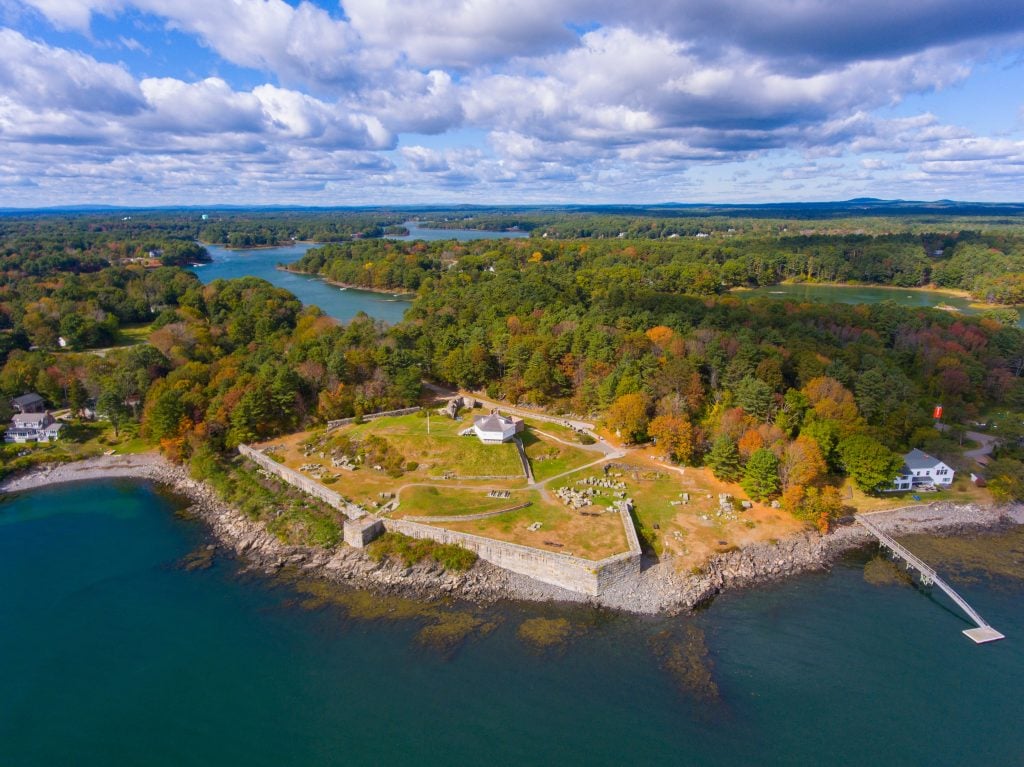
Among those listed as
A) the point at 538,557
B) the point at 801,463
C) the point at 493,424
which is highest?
the point at 493,424

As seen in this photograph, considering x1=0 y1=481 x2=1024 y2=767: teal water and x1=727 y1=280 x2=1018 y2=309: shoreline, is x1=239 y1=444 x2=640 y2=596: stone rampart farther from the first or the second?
x1=727 y1=280 x2=1018 y2=309: shoreline

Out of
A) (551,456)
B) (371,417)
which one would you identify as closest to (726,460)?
(551,456)

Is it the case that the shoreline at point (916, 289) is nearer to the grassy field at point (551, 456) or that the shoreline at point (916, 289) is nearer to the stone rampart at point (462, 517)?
the grassy field at point (551, 456)

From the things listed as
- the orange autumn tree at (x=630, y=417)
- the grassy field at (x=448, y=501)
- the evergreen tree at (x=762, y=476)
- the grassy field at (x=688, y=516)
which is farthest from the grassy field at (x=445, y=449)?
the evergreen tree at (x=762, y=476)

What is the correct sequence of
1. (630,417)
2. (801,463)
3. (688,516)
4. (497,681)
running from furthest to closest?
(630,417)
(801,463)
(688,516)
(497,681)

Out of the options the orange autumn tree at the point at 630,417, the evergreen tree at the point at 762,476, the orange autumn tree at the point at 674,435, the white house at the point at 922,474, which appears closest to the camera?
the evergreen tree at the point at 762,476

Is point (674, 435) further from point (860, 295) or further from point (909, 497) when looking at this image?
point (860, 295)

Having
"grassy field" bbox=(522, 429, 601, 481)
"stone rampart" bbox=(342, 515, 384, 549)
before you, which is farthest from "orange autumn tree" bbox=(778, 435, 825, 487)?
"stone rampart" bbox=(342, 515, 384, 549)
